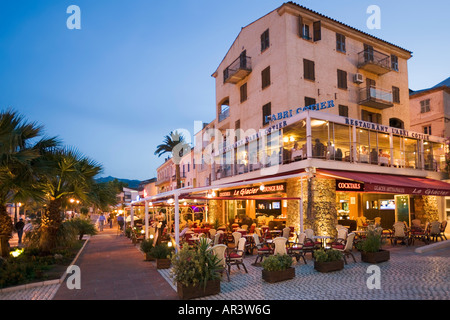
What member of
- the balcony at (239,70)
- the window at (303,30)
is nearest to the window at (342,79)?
the window at (303,30)

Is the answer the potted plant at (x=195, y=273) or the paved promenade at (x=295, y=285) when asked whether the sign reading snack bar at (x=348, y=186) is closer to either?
the paved promenade at (x=295, y=285)

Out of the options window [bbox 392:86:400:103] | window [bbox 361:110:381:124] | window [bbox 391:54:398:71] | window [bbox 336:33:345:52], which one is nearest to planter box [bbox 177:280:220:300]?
window [bbox 361:110:381:124]

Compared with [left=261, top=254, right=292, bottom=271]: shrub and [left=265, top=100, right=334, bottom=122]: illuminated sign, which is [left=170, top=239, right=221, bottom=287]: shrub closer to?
[left=261, top=254, right=292, bottom=271]: shrub

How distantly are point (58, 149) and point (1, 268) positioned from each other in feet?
16.4

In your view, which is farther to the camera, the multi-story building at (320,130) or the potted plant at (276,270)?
the multi-story building at (320,130)

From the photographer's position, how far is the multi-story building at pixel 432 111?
27.9 m

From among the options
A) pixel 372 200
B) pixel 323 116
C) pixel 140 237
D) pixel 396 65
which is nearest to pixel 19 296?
pixel 140 237

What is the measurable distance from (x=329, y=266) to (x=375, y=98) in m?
16.4

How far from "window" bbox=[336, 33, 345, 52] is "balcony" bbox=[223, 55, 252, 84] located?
238 inches

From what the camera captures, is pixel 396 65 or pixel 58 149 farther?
pixel 396 65

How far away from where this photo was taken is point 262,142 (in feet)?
65.9

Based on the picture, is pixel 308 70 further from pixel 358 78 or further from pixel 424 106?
pixel 424 106

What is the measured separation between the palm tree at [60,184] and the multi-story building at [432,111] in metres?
27.7
